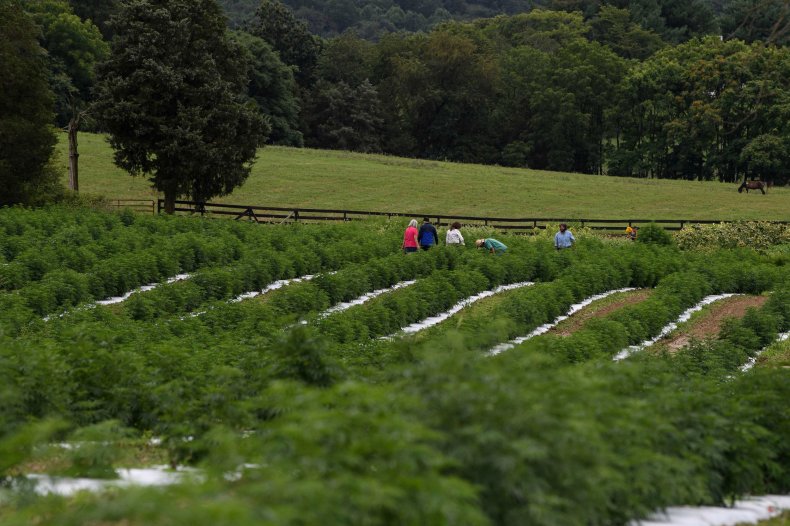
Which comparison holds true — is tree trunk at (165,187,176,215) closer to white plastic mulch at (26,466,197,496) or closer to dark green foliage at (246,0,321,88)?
white plastic mulch at (26,466,197,496)

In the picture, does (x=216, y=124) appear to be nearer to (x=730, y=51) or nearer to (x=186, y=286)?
(x=186, y=286)

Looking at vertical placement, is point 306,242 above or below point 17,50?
below

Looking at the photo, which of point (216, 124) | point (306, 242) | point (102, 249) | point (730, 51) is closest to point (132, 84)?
point (216, 124)

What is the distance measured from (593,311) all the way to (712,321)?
2862 millimetres

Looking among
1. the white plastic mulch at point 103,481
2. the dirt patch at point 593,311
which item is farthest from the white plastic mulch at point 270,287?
the white plastic mulch at point 103,481

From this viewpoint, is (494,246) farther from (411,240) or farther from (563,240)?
(411,240)

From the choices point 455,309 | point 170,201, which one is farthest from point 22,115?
point 455,309

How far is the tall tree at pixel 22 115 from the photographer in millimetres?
46219

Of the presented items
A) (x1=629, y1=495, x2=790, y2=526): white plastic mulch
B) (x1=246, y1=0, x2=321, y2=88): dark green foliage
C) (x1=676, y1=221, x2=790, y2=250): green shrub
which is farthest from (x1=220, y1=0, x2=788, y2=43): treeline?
(x1=629, y1=495, x2=790, y2=526): white plastic mulch

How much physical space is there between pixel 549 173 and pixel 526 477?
273ft

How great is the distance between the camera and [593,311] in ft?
87.4

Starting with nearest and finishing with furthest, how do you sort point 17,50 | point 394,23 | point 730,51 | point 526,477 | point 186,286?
point 526,477 → point 186,286 → point 17,50 → point 730,51 → point 394,23

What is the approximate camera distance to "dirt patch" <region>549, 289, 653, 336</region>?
23.9 m

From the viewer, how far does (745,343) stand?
2170cm
